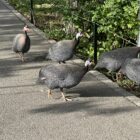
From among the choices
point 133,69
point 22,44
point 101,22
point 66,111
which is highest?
point 101,22

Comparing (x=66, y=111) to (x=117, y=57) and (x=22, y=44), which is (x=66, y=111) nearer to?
(x=117, y=57)

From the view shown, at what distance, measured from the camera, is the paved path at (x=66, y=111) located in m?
5.44

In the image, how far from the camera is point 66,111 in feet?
20.3

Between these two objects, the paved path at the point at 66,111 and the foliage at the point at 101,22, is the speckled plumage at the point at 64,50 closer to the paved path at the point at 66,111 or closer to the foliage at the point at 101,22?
the paved path at the point at 66,111

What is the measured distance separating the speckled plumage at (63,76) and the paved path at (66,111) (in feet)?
1.06

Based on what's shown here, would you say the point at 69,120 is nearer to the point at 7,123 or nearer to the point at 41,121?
the point at 41,121

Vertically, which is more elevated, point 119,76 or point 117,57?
point 117,57

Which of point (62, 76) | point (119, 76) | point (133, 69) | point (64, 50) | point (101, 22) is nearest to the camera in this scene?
point (62, 76)

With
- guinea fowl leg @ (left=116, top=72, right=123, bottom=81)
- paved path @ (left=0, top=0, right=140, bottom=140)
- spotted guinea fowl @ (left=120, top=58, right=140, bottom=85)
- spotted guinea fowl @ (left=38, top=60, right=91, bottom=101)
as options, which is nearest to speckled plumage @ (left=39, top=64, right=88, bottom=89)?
spotted guinea fowl @ (left=38, top=60, right=91, bottom=101)

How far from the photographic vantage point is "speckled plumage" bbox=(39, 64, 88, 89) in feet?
20.9

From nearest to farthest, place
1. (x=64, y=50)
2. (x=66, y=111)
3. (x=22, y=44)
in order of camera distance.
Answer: (x=66, y=111) → (x=64, y=50) → (x=22, y=44)

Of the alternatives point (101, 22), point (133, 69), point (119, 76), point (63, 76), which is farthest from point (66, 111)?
point (101, 22)

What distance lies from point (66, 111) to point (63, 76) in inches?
21.6

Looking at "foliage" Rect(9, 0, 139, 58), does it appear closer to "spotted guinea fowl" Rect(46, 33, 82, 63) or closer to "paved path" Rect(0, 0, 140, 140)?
"spotted guinea fowl" Rect(46, 33, 82, 63)
